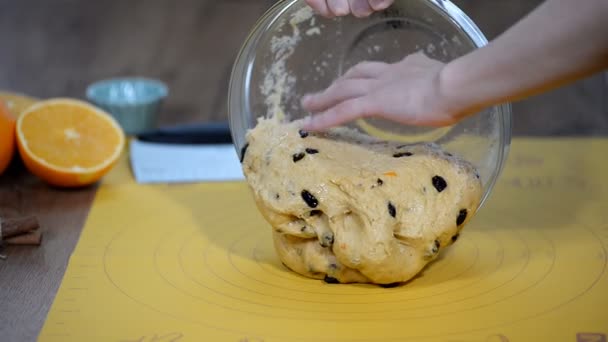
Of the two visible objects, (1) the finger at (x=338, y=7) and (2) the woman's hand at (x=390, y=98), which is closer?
(2) the woman's hand at (x=390, y=98)

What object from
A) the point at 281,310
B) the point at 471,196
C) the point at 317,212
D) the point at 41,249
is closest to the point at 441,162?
the point at 471,196

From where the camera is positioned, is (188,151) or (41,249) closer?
(41,249)

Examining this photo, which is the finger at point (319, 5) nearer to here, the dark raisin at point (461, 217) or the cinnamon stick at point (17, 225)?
the dark raisin at point (461, 217)

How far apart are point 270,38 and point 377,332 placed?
490 mm

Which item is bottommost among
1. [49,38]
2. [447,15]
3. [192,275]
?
[49,38]

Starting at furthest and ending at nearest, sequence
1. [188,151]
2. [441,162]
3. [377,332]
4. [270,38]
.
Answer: [188,151] → [270,38] → [441,162] → [377,332]

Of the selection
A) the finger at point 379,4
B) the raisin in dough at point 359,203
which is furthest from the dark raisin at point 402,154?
the finger at point 379,4

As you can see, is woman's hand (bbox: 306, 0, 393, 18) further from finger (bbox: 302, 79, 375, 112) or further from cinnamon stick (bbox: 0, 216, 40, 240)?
cinnamon stick (bbox: 0, 216, 40, 240)

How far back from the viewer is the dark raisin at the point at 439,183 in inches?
41.1

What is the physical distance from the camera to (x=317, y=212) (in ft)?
3.43

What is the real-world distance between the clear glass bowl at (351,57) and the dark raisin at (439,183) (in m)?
0.13

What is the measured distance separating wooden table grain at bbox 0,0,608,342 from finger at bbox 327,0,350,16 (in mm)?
536

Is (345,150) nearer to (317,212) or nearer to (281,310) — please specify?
(317,212)

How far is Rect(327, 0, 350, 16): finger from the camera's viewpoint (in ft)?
3.60
